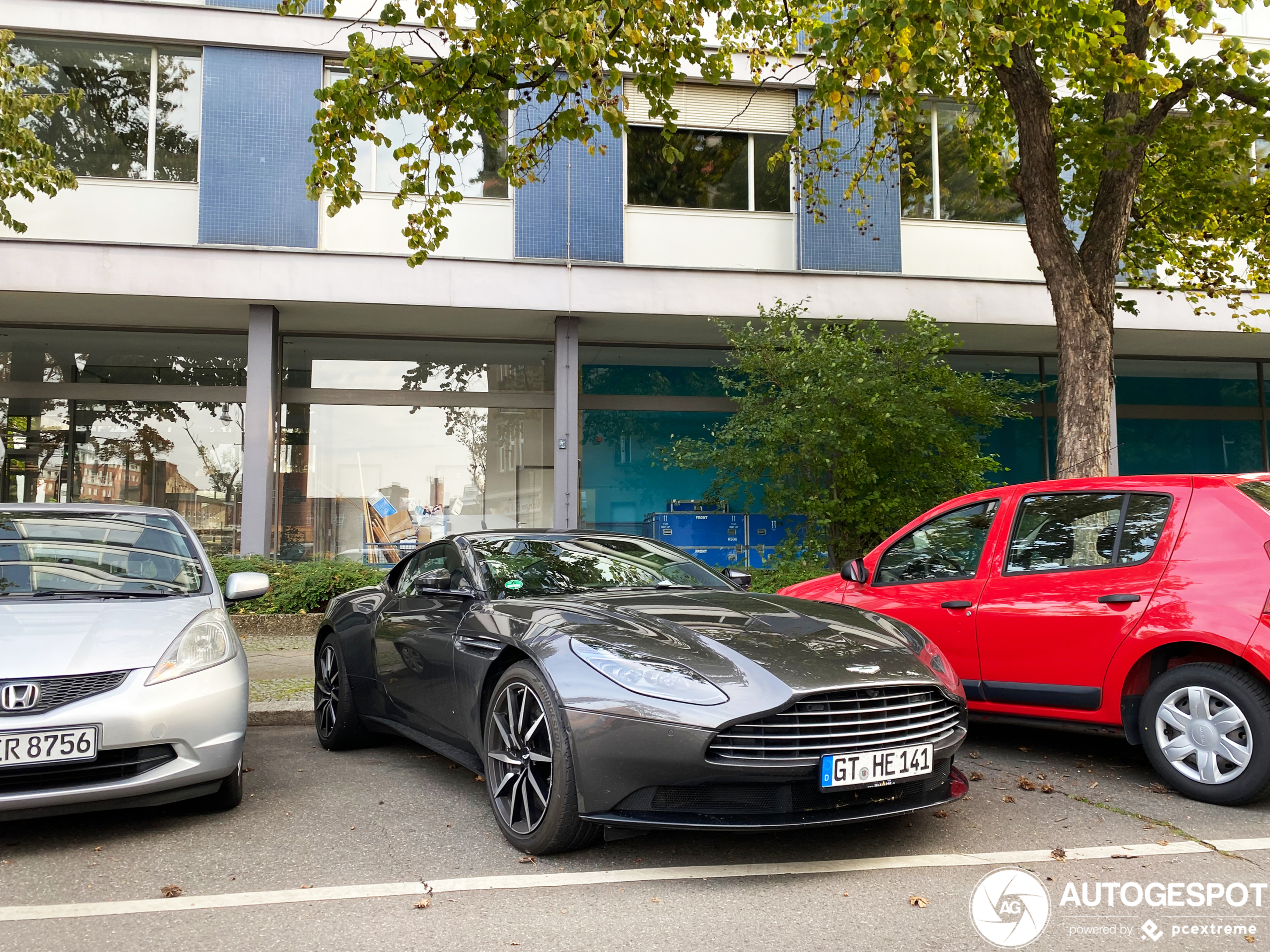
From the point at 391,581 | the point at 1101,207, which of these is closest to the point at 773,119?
the point at 1101,207

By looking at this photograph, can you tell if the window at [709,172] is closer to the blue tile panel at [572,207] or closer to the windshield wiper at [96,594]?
the blue tile panel at [572,207]

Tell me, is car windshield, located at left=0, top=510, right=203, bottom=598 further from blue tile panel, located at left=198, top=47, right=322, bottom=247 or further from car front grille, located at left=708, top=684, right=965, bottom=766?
blue tile panel, located at left=198, top=47, right=322, bottom=247

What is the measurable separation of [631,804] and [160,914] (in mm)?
1587

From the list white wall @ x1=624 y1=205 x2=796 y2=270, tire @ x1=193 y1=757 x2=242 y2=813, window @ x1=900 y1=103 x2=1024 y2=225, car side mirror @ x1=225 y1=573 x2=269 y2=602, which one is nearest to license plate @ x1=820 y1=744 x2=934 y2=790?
tire @ x1=193 y1=757 x2=242 y2=813

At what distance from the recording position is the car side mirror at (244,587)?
4.98m

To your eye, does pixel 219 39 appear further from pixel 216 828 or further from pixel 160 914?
pixel 160 914

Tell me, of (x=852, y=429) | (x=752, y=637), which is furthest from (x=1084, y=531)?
(x=852, y=429)

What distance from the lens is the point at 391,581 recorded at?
19.1 feet

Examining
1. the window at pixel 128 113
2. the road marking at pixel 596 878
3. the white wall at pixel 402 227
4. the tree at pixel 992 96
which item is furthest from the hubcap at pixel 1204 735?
the window at pixel 128 113

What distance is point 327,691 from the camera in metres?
5.88

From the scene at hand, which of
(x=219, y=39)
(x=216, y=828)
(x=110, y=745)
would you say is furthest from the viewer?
(x=219, y=39)

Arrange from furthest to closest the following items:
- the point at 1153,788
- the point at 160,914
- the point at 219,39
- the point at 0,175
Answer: the point at 219,39, the point at 0,175, the point at 1153,788, the point at 160,914

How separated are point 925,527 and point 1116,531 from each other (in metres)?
1.28

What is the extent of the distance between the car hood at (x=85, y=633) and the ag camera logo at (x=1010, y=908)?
3296 millimetres
